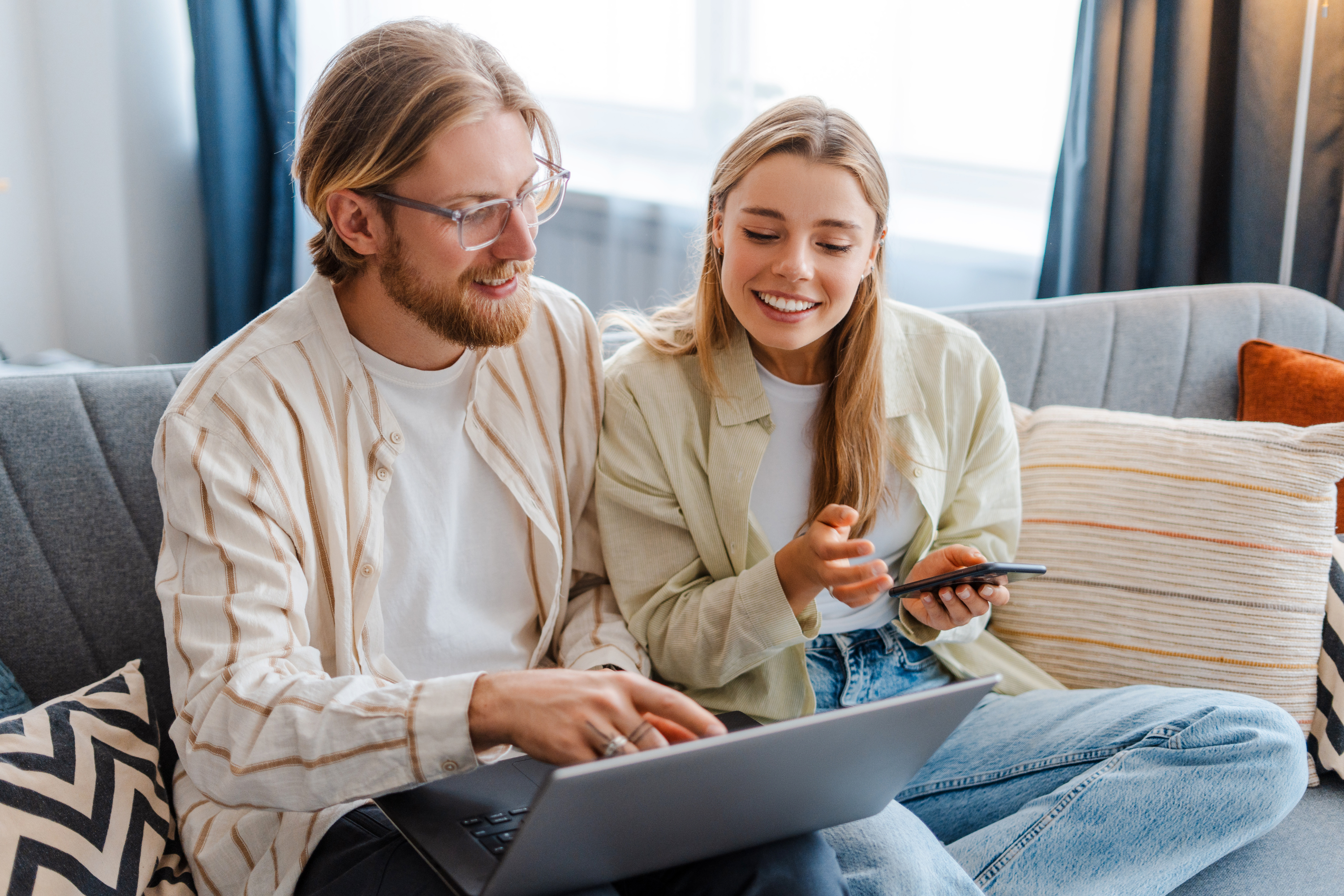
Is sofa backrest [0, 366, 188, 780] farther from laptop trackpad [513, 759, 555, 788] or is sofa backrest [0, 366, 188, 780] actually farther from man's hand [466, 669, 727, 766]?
man's hand [466, 669, 727, 766]

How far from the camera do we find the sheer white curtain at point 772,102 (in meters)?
2.28

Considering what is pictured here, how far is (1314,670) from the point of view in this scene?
145cm

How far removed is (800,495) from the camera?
4.48ft

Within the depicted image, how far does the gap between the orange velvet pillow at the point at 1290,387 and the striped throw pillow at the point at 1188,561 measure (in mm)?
134

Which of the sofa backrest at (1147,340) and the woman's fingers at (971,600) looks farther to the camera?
the sofa backrest at (1147,340)

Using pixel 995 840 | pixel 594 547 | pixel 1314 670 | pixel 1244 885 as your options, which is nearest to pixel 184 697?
pixel 594 547

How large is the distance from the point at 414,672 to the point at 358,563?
0.15 m

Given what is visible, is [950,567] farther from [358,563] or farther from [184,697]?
[184,697]

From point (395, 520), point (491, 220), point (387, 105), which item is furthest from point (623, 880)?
point (387, 105)

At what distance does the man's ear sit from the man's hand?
523mm

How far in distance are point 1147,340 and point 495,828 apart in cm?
140

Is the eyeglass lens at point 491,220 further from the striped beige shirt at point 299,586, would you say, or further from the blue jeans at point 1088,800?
the blue jeans at point 1088,800

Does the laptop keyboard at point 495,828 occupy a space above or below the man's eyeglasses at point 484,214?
below

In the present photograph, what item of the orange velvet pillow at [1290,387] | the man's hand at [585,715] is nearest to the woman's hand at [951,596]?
the man's hand at [585,715]
